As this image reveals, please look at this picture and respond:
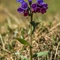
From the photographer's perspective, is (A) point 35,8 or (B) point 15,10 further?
(B) point 15,10

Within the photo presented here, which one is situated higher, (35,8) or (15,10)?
(35,8)

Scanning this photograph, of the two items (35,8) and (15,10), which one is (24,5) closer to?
(35,8)

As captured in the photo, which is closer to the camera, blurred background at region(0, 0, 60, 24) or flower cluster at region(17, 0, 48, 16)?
flower cluster at region(17, 0, 48, 16)

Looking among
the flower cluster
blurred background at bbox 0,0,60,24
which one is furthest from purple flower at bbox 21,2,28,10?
blurred background at bbox 0,0,60,24

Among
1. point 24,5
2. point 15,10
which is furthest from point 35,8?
point 15,10

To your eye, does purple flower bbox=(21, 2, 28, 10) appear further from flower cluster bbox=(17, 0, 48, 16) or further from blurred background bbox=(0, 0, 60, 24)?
blurred background bbox=(0, 0, 60, 24)

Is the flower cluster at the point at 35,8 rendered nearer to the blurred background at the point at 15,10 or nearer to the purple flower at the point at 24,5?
the purple flower at the point at 24,5

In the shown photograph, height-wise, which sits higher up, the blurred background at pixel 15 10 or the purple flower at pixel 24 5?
the purple flower at pixel 24 5

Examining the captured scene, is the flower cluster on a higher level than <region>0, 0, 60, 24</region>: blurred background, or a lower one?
higher

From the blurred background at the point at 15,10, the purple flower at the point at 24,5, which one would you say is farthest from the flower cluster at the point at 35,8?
the blurred background at the point at 15,10

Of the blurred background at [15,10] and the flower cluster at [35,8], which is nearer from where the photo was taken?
the flower cluster at [35,8]

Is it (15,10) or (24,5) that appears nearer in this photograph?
(24,5)

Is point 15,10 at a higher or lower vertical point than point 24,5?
lower
